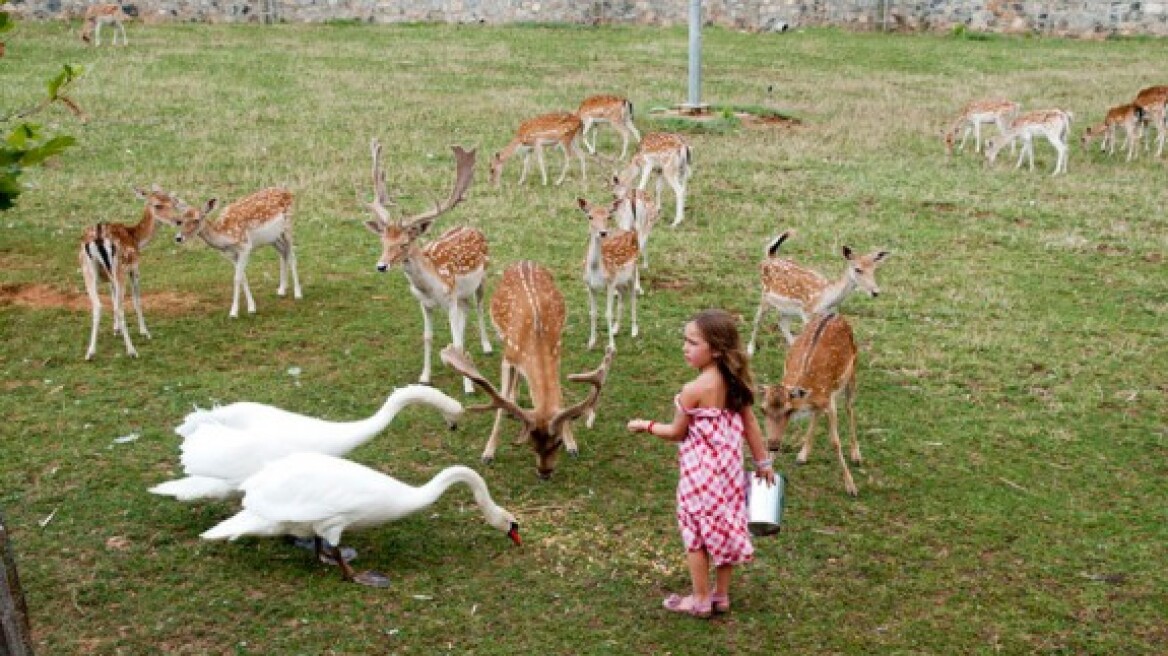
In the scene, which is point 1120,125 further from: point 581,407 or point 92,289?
point 92,289

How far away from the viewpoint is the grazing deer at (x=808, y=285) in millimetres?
8031

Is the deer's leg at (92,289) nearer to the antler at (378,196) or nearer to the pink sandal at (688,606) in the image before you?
the antler at (378,196)

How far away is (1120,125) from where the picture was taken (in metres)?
16.2

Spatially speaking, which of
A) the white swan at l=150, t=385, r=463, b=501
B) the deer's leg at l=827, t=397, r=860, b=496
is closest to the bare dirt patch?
the white swan at l=150, t=385, r=463, b=501

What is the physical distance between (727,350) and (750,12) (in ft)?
81.8

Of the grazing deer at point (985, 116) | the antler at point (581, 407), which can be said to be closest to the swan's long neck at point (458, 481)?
the antler at point (581, 407)

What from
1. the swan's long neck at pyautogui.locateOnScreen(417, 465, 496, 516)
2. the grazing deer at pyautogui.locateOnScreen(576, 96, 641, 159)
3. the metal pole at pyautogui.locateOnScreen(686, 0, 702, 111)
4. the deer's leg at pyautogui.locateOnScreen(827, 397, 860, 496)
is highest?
the metal pole at pyautogui.locateOnScreen(686, 0, 702, 111)

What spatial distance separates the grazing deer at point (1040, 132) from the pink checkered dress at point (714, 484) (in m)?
11.2

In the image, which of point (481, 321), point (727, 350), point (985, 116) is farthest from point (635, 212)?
point (985, 116)

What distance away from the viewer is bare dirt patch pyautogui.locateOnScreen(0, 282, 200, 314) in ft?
30.3

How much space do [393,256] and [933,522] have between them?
3.52 metres

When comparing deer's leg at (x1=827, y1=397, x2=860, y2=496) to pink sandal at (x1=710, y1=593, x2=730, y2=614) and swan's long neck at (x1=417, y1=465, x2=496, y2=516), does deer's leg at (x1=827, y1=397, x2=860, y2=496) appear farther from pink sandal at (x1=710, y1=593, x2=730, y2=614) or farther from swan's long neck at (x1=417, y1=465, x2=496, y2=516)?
swan's long neck at (x1=417, y1=465, x2=496, y2=516)

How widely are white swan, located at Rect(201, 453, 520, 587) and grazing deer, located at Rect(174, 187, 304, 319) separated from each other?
393 centimetres

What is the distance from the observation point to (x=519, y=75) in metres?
21.3
